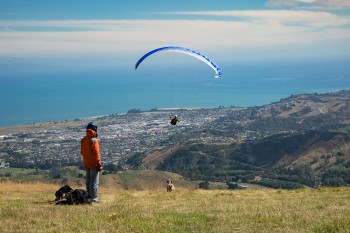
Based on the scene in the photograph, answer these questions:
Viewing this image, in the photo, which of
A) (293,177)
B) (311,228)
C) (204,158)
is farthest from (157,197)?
(204,158)

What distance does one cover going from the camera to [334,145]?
5817 inches

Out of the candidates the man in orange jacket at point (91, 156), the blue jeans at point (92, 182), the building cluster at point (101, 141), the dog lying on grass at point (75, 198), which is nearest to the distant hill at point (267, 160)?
the building cluster at point (101, 141)

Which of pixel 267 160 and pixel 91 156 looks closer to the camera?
pixel 91 156

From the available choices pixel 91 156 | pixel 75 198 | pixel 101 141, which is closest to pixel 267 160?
pixel 101 141

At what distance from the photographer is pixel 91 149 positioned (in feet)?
52.2

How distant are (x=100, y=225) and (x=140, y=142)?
15417 cm

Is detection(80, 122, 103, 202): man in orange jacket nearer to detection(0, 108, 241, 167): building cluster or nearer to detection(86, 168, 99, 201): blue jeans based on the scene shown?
detection(86, 168, 99, 201): blue jeans

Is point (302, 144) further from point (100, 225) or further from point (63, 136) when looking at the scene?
point (100, 225)

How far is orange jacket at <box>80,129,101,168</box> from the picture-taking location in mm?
15789

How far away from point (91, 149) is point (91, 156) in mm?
281

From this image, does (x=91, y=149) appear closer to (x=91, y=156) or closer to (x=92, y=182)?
(x=91, y=156)

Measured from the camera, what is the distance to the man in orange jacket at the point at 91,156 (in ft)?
51.8

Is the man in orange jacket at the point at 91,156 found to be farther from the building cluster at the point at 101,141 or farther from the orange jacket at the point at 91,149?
the building cluster at the point at 101,141

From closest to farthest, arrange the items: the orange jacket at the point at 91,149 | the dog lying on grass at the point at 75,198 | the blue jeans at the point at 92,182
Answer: the dog lying on grass at the point at 75,198, the orange jacket at the point at 91,149, the blue jeans at the point at 92,182
